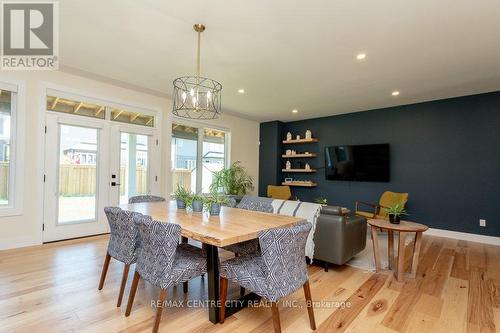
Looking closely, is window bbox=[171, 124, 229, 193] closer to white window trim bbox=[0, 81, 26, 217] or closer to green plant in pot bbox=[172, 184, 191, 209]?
white window trim bbox=[0, 81, 26, 217]

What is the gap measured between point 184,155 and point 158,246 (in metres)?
4.13

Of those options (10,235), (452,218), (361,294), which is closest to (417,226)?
(361,294)

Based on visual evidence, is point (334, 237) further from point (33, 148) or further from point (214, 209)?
point (33, 148)

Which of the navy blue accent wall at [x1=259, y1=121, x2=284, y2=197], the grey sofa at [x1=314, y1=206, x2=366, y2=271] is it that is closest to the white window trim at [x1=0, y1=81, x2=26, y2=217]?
the grey sofa at [x1=314, y1=206, x2=366, y2=271]

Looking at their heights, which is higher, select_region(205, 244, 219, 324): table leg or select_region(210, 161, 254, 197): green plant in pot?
select_region(210, 161, 254, 197): green plant in pot

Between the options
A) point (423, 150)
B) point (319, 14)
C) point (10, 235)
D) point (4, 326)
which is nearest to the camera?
point (4, 326)

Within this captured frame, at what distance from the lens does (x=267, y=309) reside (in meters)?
2.21

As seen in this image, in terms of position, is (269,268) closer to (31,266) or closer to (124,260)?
(124,260)

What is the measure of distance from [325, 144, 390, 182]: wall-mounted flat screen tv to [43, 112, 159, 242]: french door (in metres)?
4.27

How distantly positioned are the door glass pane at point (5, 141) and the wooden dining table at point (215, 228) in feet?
8.67

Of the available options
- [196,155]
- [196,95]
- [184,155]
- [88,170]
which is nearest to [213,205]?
[196,95]

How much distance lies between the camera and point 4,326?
1.87m

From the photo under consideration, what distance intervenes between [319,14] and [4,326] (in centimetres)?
365

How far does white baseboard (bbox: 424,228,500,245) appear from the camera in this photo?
4.49 metres
